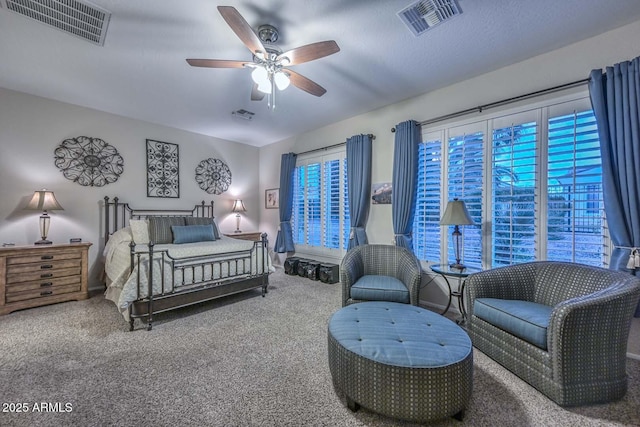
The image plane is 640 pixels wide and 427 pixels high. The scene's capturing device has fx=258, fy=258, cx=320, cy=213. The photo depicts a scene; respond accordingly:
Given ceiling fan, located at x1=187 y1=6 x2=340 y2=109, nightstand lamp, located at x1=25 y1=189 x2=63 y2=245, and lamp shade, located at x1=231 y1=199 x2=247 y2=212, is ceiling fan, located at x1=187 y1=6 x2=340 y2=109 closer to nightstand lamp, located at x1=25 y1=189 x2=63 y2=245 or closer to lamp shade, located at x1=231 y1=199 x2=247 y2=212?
nightstand lamp, located at x1=25 y1=189 x2=63 y2=245

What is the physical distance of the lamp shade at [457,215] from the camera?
2.81 meters

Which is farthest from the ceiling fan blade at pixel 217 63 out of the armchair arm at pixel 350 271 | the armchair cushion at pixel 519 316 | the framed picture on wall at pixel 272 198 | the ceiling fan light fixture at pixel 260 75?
the framed picture on wall at pixel 272 198

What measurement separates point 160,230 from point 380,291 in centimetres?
349

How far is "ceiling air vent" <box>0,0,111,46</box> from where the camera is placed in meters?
2.09

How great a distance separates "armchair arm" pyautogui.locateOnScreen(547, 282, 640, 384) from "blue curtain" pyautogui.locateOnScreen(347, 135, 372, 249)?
8.90 feet

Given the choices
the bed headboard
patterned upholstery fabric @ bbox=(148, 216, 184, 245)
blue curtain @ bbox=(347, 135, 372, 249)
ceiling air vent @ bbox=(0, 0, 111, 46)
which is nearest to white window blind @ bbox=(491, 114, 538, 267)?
blue curtain @ bbox=(347, 135, 372, 249)

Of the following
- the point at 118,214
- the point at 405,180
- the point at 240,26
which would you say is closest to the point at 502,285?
the point at 405,180

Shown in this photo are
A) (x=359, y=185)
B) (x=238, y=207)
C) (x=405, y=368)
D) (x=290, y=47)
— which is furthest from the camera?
(x=238, y=207)

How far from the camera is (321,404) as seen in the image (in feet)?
5.65

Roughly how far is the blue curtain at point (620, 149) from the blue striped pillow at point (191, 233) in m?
4.89

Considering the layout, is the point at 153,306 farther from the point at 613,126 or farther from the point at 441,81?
the point at 613,126

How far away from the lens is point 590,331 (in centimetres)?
167

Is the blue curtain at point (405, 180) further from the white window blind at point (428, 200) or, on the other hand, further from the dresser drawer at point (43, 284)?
the dresser drawer at point (43, 284)

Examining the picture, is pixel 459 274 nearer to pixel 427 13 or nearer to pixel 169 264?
pixel 427 13
